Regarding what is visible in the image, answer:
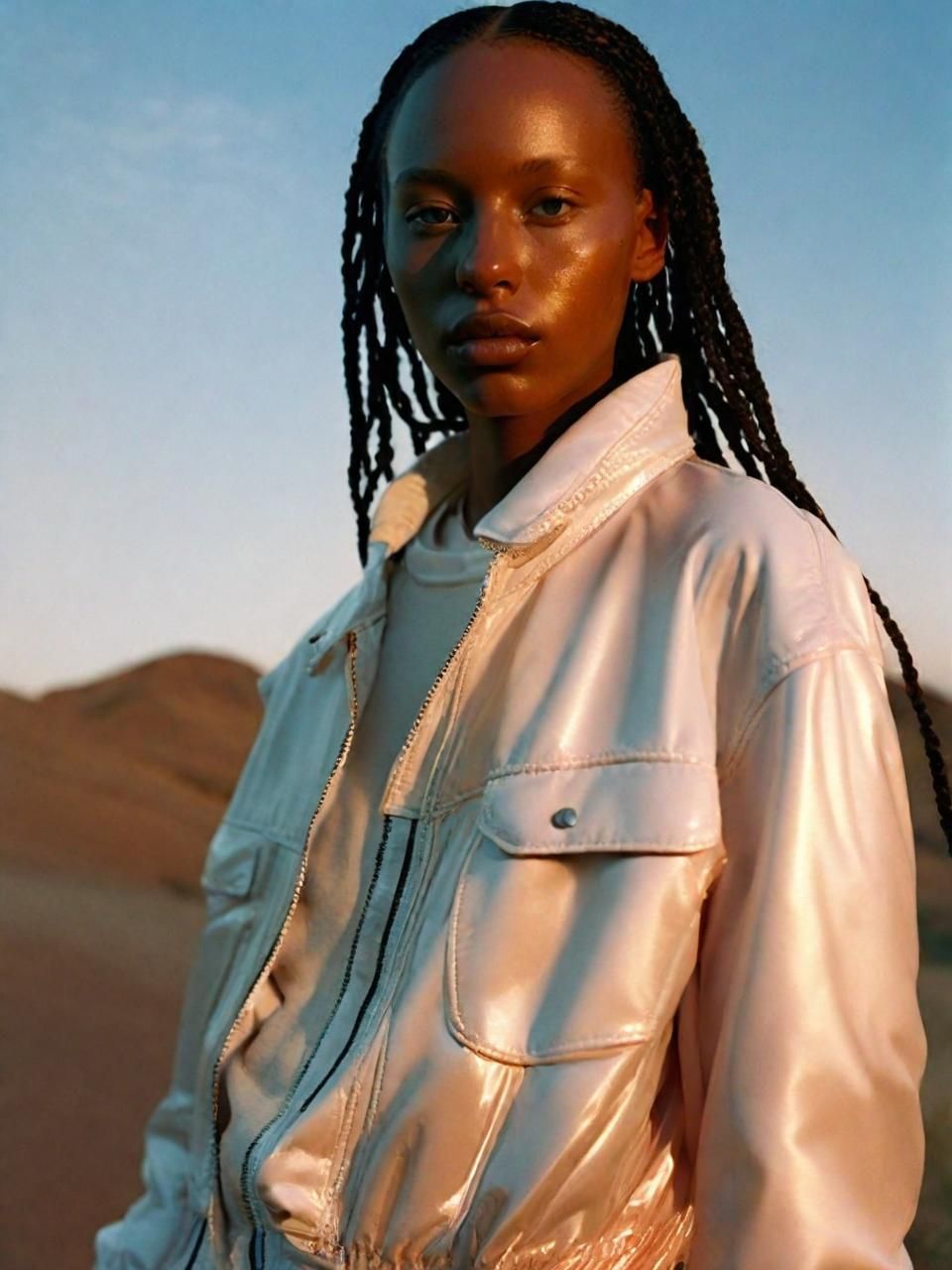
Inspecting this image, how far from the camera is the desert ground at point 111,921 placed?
433 cm

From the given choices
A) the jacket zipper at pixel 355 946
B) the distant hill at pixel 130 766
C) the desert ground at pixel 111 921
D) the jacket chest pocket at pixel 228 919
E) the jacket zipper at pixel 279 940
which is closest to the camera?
the jacket zipper at pixel 355 946

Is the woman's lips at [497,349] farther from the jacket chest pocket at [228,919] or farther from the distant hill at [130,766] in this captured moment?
the distant hill at [130,766]

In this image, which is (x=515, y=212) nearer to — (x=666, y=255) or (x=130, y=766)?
(x=666, y=255)

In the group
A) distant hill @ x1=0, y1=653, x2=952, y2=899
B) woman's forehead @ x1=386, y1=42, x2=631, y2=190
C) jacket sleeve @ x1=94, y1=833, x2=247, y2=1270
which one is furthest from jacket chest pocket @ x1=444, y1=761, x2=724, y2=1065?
distant hill @ x1=0, y1=653, x2=952, y2=899

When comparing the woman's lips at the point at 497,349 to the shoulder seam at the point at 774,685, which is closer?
the shoulder seam at the point at 774,685

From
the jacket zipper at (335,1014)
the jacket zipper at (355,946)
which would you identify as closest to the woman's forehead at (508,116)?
the jacket zipper at (355,946)

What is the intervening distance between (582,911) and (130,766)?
620 centimetres

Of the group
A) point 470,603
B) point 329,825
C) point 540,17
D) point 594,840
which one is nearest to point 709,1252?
point 594,840

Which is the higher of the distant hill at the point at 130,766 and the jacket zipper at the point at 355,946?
the jacket zipper at the point at 355,946

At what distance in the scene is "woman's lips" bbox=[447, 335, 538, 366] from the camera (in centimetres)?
185

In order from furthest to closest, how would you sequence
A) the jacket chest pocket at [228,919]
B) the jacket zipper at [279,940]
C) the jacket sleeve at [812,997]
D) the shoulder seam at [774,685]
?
the jacket chest pocket at [228,919], the jacket zipper at [279,940], the shoulder seam at [774,685], the jacket sleeve at [812,997]

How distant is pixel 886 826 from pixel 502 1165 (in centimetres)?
53

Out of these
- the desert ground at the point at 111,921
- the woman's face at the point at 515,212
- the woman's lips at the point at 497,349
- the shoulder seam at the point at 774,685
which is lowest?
the desert ground at the point at 111,921

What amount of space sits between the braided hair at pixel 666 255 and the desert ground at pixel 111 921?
2.08m
